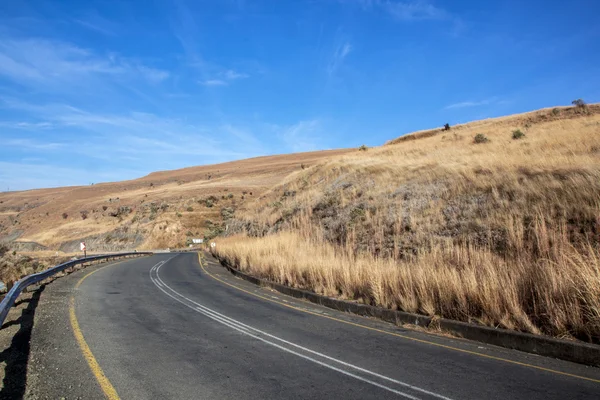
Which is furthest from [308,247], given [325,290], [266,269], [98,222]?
[98,222]

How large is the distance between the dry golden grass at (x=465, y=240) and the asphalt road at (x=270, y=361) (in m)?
1.05

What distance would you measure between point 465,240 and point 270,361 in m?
9.01

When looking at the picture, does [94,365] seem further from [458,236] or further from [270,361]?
[458,236]

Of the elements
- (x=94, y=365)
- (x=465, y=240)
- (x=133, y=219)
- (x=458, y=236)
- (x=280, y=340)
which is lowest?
(x=280, y=340)

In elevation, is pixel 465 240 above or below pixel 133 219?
below

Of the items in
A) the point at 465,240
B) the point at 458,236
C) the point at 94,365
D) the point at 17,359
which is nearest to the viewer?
the point at 94,365

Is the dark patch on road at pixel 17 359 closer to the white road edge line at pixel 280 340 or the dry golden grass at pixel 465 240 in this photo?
the white road edge line at pixel 280 340

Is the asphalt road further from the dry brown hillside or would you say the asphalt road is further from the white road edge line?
the dry brown hillside

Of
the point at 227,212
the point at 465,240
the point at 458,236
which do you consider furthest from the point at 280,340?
the point at 227,212

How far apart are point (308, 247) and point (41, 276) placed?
9994 mm

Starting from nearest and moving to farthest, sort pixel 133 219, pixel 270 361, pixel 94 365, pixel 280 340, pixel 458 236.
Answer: pixel 94 365 → pixel 270 361 → pixel 280 340 → pixel 458 236 → pixel 133 219

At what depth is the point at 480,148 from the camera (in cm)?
2752

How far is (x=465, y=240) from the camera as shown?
13141mm

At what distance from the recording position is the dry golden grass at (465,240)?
7445mm
